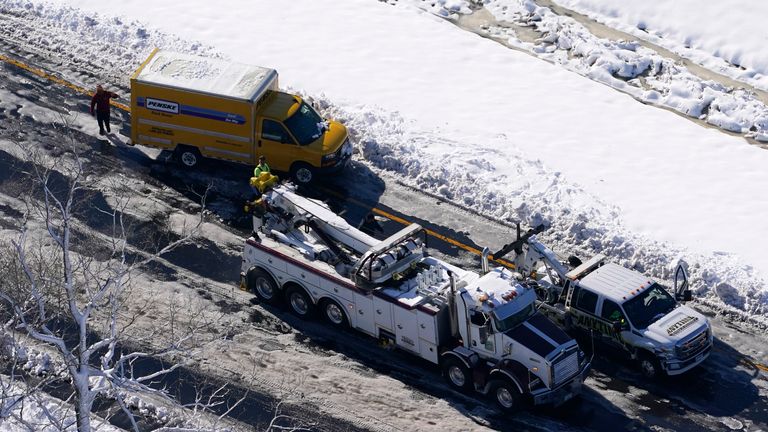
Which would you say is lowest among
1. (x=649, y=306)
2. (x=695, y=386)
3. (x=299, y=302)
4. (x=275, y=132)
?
(x=299, y=302)

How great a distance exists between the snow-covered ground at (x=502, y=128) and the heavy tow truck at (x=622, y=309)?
2.66 m

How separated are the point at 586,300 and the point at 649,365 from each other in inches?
77.2

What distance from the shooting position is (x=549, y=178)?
30906 mm

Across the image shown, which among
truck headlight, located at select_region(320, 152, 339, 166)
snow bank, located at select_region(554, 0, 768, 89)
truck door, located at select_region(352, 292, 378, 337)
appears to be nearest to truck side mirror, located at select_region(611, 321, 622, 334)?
truck door, located at select_region(352, 292, 378, 337)

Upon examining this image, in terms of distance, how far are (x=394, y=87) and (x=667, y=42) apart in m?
10.5

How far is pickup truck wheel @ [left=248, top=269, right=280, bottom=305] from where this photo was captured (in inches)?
1024

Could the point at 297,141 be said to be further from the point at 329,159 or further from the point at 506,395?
the point at 506,395

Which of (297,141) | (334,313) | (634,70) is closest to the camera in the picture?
(334,313)

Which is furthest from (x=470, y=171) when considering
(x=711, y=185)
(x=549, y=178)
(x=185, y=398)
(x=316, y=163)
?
(x=185, y=398)

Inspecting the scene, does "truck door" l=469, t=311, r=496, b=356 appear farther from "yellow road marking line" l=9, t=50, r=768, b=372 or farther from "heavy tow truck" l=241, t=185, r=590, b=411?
"yellow road marking line" l=9, t=50, r=768, b=372

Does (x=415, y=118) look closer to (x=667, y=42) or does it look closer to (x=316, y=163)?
(x=316, y=163)

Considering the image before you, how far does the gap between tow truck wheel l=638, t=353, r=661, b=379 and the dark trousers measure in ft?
56.8

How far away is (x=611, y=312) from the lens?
80.0 feet

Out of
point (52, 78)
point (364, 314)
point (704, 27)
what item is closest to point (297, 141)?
point (364, 314)
